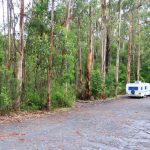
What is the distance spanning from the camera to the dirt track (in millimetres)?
9633

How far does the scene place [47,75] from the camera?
1861 centimetres

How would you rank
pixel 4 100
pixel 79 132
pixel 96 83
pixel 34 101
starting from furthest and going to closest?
pixel 96 83
pixel 34 101
pixel 4 100
pixel 79 132

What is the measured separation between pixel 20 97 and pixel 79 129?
16.9 ft

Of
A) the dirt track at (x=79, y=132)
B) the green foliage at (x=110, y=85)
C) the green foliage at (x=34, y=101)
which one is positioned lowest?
the dirt track at (x=79, y=132)

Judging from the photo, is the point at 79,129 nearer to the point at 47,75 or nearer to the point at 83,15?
the point at 47,75

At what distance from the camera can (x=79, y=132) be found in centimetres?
1186

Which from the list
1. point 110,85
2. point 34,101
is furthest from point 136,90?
point 34,101

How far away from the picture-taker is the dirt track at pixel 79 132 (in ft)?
31.6

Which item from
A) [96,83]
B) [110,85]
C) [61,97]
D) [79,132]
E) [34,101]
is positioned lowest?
[79,132]

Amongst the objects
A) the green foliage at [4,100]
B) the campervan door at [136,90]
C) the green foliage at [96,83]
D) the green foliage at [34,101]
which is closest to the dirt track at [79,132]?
the green foliage at [34,101]

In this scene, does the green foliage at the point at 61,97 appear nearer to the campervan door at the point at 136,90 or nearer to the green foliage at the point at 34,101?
the green foliage at the point at 34,101

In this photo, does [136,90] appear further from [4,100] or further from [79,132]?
[79,132]

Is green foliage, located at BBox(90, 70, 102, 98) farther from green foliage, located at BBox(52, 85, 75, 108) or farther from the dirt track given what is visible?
the dirt track

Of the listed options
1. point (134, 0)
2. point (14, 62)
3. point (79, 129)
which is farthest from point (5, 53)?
point (134, 0)
